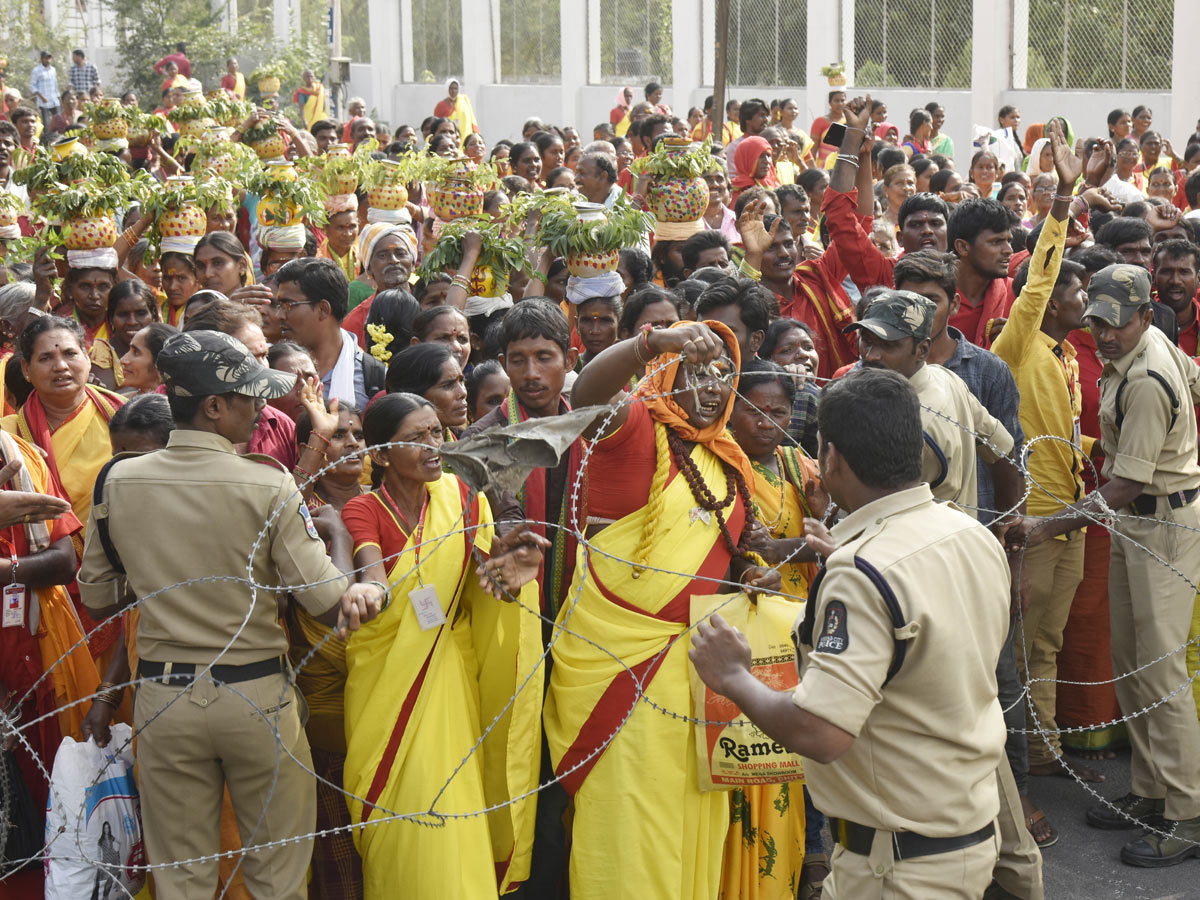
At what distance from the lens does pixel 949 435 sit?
4383mm

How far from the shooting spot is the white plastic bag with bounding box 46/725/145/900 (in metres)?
3.92

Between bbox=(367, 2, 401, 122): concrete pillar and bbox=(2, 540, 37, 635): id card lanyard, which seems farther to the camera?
bbox=(367, 2, 401, 122): concrete pillar

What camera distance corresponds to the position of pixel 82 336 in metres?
5.05

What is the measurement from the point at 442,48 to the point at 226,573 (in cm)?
3004

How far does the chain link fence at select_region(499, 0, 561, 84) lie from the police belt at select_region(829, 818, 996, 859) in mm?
27097

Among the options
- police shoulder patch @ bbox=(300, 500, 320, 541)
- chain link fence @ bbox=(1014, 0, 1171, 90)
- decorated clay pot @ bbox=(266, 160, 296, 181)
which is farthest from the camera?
chain link fence @ bbox=(1014, 0, 1171, 90)

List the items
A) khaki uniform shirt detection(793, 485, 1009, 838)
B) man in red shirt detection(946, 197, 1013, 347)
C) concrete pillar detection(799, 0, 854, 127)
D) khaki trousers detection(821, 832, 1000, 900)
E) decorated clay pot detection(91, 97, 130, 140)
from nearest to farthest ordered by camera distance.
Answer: khaki uniform shirt detection(793, 485, 1009, 838) → khaki trousers detection(821, 832, 1000, 900) → man in red shirt detection(946, 197, 1013, 347) → decorated clay pot detection(91, 97, 130, 140) → concrete pillar detection(799, 0, 854, 127)

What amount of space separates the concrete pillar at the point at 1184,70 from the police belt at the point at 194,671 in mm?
17492

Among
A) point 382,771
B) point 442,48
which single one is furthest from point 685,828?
point 442,48

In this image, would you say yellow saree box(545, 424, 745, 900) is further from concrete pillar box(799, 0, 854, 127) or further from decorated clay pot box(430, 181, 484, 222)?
concrete pillar box(799, 0, 854, 127)

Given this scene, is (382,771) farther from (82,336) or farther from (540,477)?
(82,336)

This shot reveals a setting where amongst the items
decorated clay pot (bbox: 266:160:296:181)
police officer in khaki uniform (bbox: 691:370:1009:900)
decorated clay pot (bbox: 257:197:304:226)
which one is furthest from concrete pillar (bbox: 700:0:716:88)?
police officer in khaki uniform (bbox: 691:370:1009:900)

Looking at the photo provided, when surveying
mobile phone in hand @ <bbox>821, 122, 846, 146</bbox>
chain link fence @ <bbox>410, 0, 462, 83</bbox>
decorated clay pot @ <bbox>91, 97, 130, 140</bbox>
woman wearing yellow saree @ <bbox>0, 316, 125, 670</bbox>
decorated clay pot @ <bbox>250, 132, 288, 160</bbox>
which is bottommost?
woman wearing yellow saree @ <bbox>0, 316, 125, 670</bbox>

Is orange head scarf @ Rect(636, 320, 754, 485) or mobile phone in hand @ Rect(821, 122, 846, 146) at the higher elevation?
mobile phone in hand @ Rect(821, 122, 846, 146)
